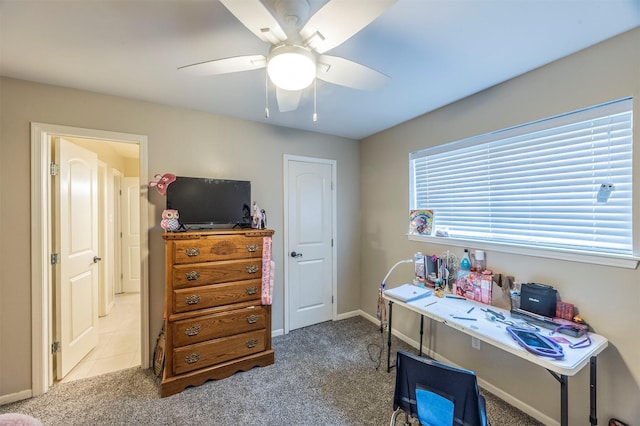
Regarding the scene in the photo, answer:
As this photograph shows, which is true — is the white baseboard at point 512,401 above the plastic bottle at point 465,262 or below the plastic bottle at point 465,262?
below

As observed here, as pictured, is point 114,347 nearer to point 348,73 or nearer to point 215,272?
point 215,272

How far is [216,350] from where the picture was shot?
Result: 2209mm

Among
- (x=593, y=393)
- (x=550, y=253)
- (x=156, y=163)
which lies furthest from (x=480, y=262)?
(x=156, y=163)

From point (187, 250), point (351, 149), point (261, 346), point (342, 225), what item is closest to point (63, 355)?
point (187, 250)

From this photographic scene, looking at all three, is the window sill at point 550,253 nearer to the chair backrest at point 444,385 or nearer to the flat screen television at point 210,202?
the chair backrest at point 444,385

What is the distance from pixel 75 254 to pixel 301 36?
9.14ft

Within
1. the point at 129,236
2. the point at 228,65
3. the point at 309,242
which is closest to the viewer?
the point at 228,65

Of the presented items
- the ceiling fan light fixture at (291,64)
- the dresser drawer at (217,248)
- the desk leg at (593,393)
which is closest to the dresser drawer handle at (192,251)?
the dresser drawer at (217,248)

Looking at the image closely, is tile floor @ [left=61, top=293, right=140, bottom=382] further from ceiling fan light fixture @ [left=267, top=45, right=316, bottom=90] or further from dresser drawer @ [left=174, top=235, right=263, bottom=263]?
ceiling fan light fixture @ [left=267, top=45, right=316, bottom=90]

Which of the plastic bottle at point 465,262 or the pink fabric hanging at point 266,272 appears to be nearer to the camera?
the plastic bottle at point 465,262

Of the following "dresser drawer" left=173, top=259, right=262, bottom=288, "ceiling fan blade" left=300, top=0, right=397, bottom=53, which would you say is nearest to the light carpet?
"dresser drawer" left=173, top=259, right=262, bottom=288

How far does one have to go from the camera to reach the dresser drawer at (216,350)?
81.7 inches

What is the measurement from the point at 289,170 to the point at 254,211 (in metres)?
0.74

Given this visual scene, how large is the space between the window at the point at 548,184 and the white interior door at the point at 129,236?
497 cm
